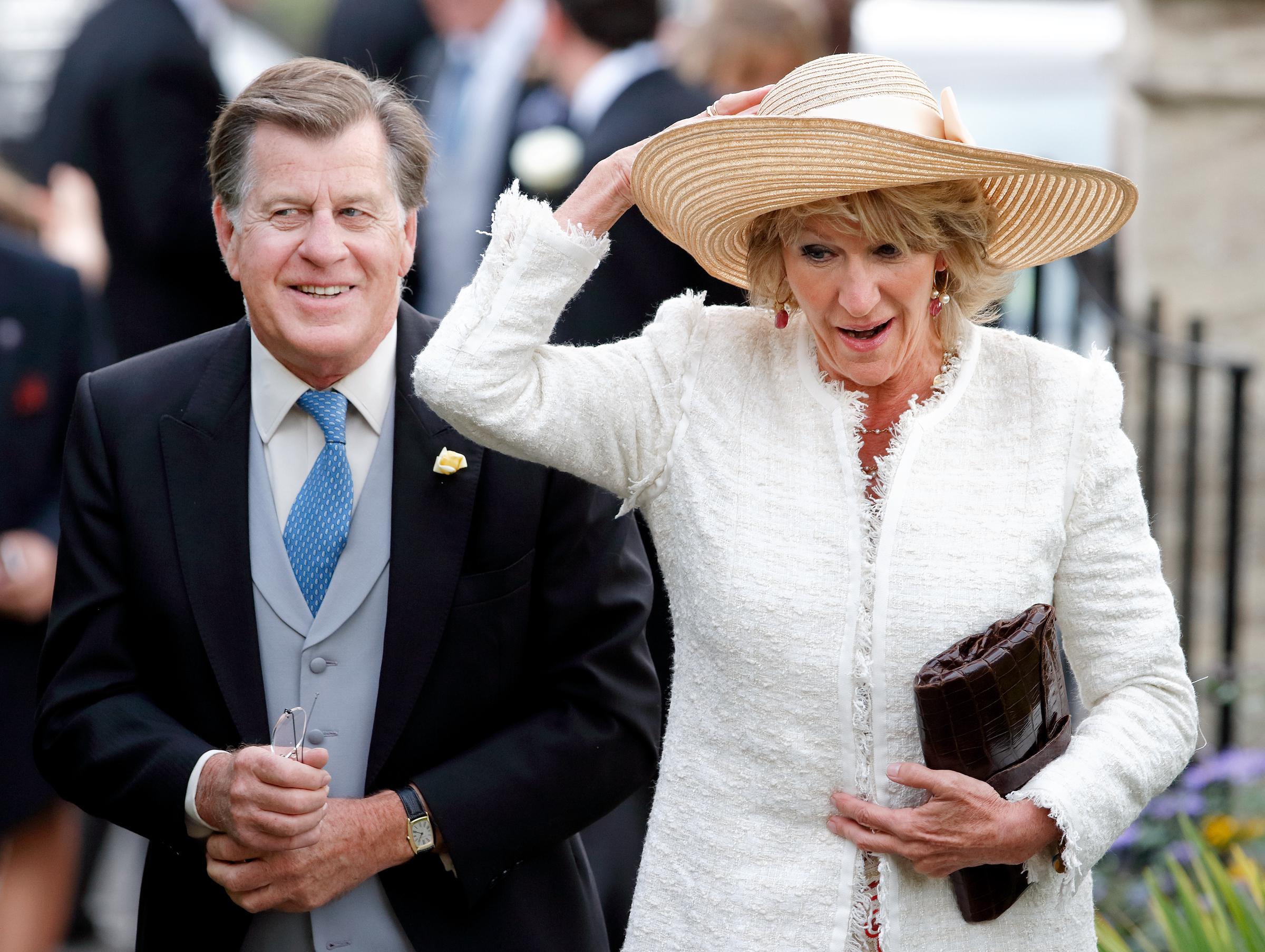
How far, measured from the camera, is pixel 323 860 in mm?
2391

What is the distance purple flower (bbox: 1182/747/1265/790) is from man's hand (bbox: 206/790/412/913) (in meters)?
2.67

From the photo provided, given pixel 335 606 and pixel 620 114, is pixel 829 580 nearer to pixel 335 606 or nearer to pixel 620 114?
pixel 335 606

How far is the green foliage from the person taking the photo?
127 inches

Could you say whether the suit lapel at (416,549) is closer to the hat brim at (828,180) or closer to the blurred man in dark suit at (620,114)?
the hat brim at (828,180)

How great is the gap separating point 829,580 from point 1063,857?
0.49 meters

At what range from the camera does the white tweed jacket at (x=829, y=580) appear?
230cm

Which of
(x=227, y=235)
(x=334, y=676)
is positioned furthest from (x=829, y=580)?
(x=227, y=235)

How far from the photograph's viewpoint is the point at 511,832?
250cm

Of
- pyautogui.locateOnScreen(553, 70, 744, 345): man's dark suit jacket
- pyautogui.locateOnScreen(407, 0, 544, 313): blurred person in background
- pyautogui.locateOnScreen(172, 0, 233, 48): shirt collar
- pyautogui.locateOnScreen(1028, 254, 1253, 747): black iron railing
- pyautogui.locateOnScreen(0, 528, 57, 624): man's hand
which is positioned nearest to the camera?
pyautogui.locateOnScreen(0, 528, 57, 624): man's hand

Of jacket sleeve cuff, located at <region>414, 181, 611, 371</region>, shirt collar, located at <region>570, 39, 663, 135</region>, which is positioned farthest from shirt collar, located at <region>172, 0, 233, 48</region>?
jacket sleeve cuff, located at <region>414, 181, 611, 371</region>

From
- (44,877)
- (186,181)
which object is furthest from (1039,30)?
(44,877)

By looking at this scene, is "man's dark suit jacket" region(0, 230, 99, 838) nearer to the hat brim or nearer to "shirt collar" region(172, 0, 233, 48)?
"shirt collar" region(172, 0, 233, 48)

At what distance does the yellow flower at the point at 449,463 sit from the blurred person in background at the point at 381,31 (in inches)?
148

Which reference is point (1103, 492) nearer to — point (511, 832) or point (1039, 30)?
point (511, 832)
